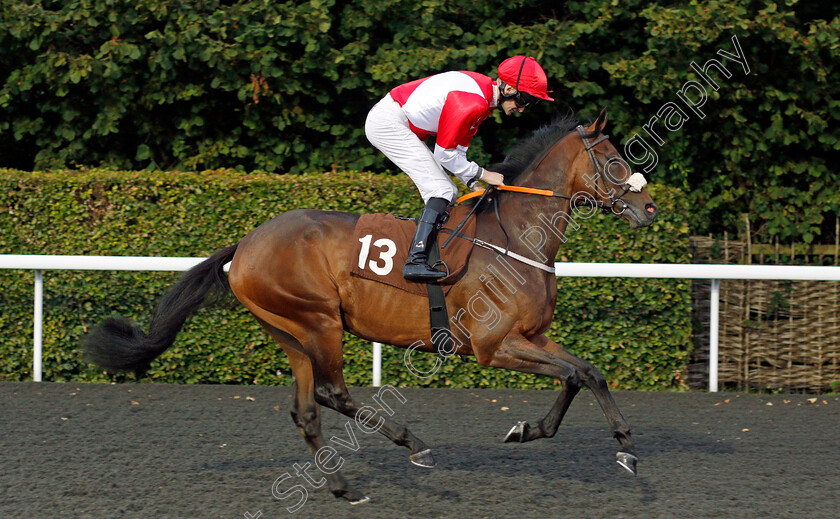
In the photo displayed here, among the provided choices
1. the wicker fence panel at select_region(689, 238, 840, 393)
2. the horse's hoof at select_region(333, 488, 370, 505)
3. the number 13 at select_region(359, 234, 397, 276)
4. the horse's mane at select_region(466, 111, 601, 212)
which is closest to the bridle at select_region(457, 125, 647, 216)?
the horse's mane at select_region(466, 111, 601, 212)

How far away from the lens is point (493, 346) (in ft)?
13.9

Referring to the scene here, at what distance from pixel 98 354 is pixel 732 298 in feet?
16.3

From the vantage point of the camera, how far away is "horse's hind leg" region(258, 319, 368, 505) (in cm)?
400

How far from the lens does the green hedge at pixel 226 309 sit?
6.81 m

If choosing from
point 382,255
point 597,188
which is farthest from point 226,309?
point 597,188

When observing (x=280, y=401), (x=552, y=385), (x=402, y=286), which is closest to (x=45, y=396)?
(x=280, y=401)

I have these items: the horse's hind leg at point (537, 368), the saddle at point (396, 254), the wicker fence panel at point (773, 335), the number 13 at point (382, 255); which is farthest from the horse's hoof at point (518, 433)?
the wicker fence panel at point (773, 335)

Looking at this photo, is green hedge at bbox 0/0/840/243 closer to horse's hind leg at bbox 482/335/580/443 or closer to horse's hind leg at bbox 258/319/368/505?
horse's hind leg at bbox 258/319/368/505

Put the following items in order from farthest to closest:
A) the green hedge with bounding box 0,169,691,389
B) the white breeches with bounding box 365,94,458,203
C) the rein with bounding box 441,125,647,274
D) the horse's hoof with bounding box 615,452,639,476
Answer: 1. the green hedge with bounding box 0,169,691,389
2. the white breeches with bounding box 365,94,458,203
3. the rein with bounding box 441,125,647,274
4. the horse's hoof with bounding box 615,452,639,476

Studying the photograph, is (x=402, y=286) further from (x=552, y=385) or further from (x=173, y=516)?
(x=552, y=385)

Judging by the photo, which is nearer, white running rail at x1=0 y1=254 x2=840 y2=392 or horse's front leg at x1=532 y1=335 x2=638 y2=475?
horse's front leg at x1=532 y1=335 x2=638 y2=475

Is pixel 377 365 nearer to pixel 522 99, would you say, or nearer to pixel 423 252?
pixel 423 252

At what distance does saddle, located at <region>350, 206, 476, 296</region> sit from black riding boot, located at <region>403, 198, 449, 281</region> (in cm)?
5

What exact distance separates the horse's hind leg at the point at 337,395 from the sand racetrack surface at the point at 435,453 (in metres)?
0.17
